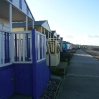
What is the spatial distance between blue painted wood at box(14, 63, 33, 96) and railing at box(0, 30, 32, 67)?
257 mm

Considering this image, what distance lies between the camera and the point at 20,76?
5.32m

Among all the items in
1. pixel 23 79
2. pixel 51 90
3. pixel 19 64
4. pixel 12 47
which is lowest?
pixel 51 90

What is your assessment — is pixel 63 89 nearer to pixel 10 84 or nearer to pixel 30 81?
pixel 30 81

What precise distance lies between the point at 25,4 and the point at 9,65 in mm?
3015

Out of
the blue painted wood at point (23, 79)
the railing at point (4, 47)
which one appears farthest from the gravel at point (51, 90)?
the railing at point (4, 47)

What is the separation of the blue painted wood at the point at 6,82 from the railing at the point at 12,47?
208mm

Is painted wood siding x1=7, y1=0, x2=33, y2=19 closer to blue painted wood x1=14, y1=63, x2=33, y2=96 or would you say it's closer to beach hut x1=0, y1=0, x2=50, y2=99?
beach hut x1=0, y1=0, x2=50, y2=99

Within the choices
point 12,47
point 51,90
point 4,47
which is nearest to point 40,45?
point 12,47

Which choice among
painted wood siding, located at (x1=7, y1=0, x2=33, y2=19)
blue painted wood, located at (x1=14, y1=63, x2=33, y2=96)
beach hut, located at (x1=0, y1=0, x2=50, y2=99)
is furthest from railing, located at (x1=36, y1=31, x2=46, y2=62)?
painted wood siding, located at (x1=7, y1=0, x2=33, y2=19)

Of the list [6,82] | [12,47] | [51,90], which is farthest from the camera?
[51,90]

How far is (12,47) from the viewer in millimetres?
5270

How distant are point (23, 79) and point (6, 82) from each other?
721 millimetres

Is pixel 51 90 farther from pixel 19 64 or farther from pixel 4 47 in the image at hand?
pixel 4 47

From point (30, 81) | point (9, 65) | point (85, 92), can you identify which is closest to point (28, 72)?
point (30, 81)
